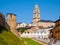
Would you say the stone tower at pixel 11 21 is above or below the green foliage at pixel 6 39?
above

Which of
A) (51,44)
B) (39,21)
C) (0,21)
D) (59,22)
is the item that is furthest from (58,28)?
(39,21)

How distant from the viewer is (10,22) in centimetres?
3866

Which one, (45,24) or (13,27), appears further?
(45,24)

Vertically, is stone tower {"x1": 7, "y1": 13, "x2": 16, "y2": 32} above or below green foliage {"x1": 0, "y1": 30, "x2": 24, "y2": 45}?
above

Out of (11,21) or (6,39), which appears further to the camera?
(11,21)

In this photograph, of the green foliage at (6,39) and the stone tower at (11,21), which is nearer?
the green foliage at (6,39)

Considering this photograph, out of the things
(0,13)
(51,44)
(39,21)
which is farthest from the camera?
(39,21)

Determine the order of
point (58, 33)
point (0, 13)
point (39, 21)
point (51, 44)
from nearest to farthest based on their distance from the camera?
point (0, 13) → point (51, 44) → point (58, 33) → point (39, 21)

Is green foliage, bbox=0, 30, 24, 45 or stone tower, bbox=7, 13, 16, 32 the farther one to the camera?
stone tower, bbox=7, 13, 16, 32

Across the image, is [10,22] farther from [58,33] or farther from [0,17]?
[58,33]

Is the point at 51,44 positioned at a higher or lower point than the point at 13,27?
lower

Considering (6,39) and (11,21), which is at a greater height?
(11,21)

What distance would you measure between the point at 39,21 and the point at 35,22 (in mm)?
6178

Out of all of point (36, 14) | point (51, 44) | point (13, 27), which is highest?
point (36, 14)
